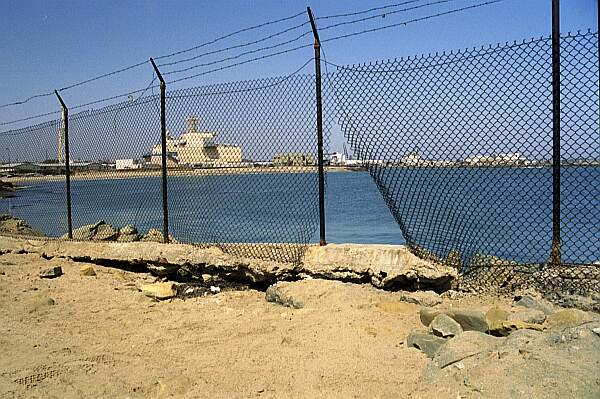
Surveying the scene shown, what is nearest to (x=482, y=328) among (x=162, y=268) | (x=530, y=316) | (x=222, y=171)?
(x=530, y=316)

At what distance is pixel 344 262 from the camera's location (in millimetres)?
5789

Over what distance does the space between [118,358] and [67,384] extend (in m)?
0.50

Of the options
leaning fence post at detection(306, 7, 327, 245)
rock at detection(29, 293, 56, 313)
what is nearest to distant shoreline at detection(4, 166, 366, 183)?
leaning fence post at detection(306, 7, 327, 245)

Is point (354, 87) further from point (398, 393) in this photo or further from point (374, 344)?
point (398, 393)

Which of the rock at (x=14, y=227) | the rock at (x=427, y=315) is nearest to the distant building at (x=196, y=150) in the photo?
the rock at (x=427, y=315)

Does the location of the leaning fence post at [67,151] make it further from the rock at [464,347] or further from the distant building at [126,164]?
the rock at [464,347]

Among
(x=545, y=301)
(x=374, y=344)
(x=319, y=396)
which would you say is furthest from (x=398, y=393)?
(x=545, y=301)

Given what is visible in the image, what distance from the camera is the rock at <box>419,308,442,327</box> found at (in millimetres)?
4625

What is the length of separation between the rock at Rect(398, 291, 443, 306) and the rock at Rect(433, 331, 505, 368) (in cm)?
123

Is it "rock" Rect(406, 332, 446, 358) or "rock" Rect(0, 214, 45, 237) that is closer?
"rock" Rect(406, 332, 446, 358)

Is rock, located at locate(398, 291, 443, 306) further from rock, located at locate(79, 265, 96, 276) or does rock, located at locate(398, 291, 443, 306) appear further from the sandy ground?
rock, located at locate(79, 265, 96, 276)

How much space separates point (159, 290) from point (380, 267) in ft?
8.26

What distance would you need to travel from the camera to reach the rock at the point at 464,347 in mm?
3698

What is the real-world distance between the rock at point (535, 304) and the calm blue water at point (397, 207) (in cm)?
76
